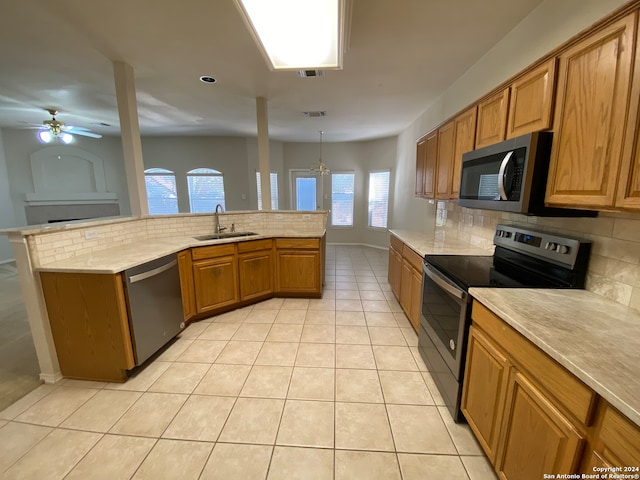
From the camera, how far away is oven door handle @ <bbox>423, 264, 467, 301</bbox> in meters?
1.50

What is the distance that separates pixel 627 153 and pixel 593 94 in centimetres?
33

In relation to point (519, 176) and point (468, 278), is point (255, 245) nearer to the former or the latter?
point (468, 278)

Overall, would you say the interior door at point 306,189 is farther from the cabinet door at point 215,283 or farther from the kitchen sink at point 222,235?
the cabinet door at point 215,283

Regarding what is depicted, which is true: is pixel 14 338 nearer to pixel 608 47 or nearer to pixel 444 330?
pixel 444 330

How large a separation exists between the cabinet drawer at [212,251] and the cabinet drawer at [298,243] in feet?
1.98

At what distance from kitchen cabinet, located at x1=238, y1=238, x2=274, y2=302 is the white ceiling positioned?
1.96m

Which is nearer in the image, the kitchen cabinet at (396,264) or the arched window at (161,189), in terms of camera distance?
the kitchen cabinet at (396,264)

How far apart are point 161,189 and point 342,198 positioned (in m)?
4.53

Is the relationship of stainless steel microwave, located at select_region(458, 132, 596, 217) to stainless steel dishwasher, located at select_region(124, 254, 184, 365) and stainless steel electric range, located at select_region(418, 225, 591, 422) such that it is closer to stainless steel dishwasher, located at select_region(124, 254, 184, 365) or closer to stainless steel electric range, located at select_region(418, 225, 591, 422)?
stainless steel electric range, located at select_region(418, 225, 591, 422)

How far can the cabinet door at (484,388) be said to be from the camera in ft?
3.97

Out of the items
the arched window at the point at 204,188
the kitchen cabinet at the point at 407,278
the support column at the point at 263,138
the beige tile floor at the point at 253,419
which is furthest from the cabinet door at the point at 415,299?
the arched window at the point at 204,188

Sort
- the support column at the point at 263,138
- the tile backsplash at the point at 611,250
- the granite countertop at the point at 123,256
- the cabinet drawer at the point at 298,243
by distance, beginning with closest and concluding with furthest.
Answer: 1. the tile backsplash at the point at 611,250
2. the granite countertop at the point at 123,256
3. the cabinet drawer at the point at 298,243
4. the support column at the point at 263,138

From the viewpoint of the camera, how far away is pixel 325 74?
2.80 metres

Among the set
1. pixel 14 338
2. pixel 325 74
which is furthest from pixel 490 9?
pixel 14 338
